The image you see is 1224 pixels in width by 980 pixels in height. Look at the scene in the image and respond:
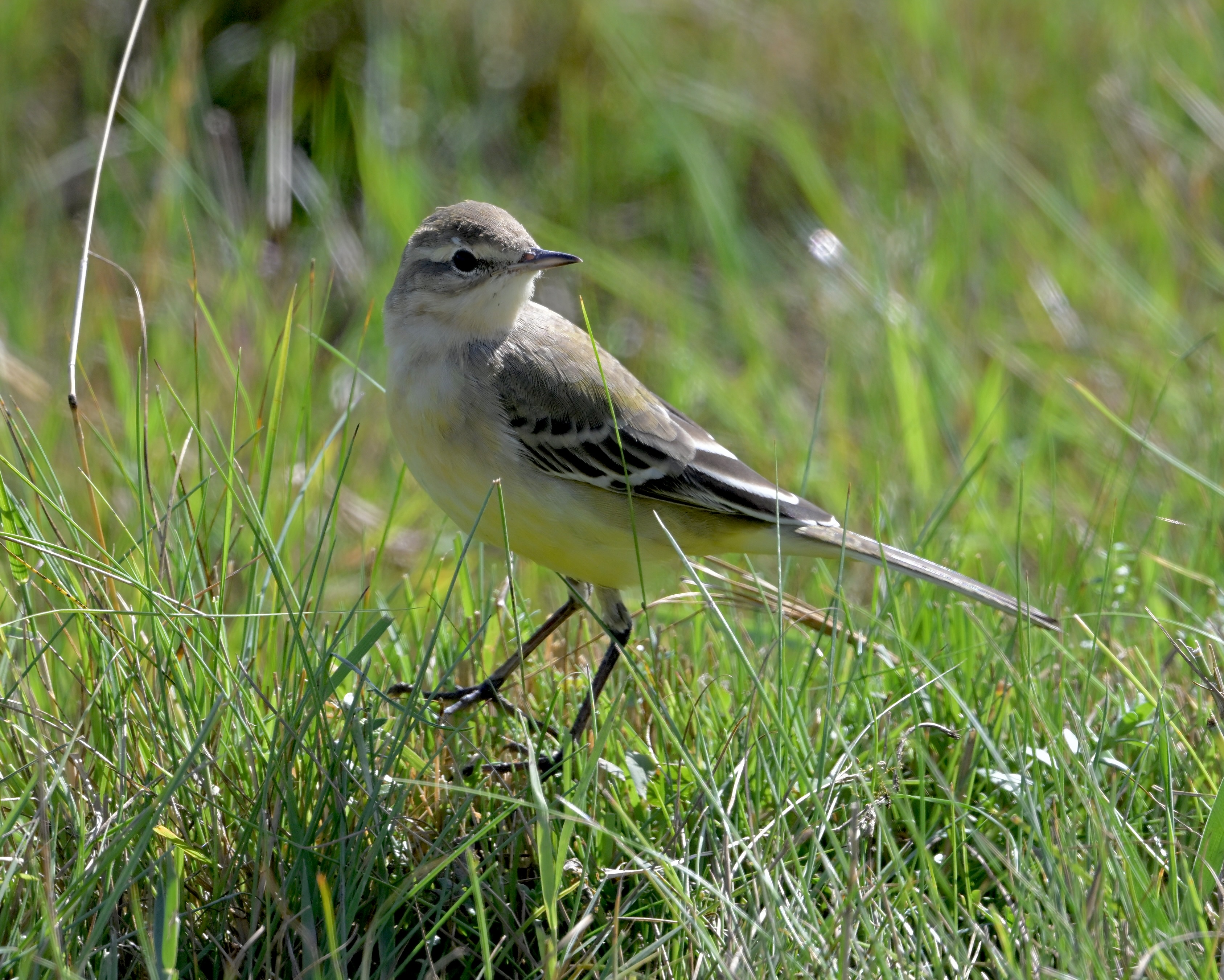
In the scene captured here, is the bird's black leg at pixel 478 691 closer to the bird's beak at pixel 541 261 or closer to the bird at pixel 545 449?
the bird at pixel 545 449

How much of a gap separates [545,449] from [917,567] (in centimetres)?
122

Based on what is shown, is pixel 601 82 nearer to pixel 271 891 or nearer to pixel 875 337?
pixel 875 337

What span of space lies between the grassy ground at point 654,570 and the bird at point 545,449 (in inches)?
6.7

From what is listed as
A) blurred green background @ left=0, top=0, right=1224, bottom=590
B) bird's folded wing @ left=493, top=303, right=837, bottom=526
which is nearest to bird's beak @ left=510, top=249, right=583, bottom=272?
bird's folded wing @ left=493, top=303, right=837, bottom=526

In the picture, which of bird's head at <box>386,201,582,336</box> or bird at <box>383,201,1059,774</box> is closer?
bird at <box>383,201,1059,774</box>

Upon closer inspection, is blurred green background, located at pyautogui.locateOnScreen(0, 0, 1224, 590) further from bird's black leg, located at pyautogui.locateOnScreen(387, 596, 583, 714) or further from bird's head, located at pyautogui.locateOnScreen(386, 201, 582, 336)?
Answer: bird's black leg, located at pyautogui.locateOnScreen(387, 596, 583, 714)

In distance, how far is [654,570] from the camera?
4461 mm

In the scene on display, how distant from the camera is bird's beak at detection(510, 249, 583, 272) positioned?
4352mm

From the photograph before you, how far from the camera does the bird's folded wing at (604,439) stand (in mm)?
4277

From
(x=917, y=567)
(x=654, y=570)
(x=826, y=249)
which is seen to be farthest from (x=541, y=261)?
(x=826, y=249)

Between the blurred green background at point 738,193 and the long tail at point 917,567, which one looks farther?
the blurred green background at point 738,193

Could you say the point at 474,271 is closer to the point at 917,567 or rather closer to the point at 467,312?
the point at 467,312

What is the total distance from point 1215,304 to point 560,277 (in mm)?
3954

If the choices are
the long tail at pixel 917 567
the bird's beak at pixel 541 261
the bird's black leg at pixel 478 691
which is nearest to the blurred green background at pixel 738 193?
the long tail at pixel 917 567
